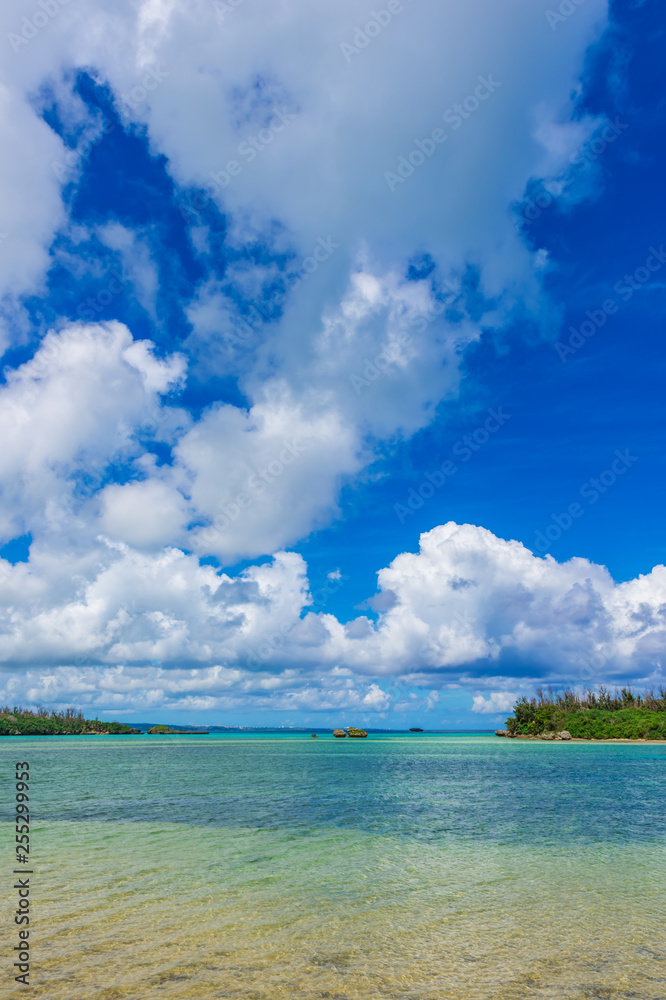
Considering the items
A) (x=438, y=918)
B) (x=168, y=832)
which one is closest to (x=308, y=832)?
(x=168, y=832)

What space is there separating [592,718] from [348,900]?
17384cm

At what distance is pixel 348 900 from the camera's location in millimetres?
16781

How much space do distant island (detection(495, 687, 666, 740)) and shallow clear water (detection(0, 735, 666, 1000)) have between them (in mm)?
134411

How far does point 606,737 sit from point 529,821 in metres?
147

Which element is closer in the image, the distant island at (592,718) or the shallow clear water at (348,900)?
the shallow clear water at (348,900)

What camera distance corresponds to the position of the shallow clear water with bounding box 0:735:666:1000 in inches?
451

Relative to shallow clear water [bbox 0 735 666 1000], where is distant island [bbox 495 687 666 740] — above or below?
below

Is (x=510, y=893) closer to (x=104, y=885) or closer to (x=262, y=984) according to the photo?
(x=262, y=984)

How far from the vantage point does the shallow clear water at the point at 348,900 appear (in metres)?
11.4

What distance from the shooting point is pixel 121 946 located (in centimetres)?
1292

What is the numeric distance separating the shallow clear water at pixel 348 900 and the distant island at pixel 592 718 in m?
134

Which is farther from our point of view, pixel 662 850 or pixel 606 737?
pixel 606 737

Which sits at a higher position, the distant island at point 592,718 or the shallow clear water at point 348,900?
the shallow clear water at point 348,900

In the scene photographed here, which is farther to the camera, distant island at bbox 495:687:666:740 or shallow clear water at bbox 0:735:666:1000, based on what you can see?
distant island at bbox 495:687:666:740
